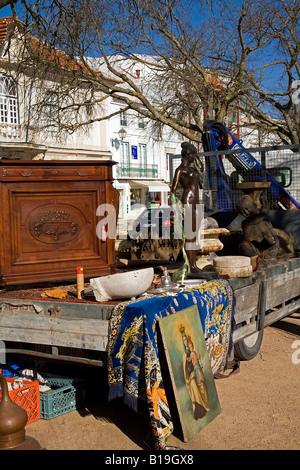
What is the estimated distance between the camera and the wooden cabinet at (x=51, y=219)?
16.2 ft

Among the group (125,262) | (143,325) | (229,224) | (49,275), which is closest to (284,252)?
(229,224)

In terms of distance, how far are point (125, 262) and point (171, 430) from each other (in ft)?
15.3

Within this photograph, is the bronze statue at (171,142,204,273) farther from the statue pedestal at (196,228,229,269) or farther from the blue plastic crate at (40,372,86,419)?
the blue plastic crate at (40,372,86,419)

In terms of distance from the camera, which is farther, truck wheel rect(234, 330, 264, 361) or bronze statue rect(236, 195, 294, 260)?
bronze statue rect(236, 195, 294, 260)

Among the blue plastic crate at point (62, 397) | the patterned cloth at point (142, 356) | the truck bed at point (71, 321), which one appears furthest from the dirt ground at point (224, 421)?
the truck bed at point (71, 321)

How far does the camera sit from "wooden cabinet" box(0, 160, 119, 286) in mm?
4934

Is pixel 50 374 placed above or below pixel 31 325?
below

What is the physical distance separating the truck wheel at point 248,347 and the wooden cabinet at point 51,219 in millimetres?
1605

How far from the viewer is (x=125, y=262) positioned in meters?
8.18

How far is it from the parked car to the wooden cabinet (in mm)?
2902

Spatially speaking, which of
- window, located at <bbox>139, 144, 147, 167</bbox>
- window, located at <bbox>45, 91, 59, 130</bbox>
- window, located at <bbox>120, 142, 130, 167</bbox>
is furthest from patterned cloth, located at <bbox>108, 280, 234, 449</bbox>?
window, located at <bbox>139, 144, 147, 167</bbox>

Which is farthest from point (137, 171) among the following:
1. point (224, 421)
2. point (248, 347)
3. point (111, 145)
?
point (224, 421)

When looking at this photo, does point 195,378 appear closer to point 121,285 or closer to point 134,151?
point 121,285
